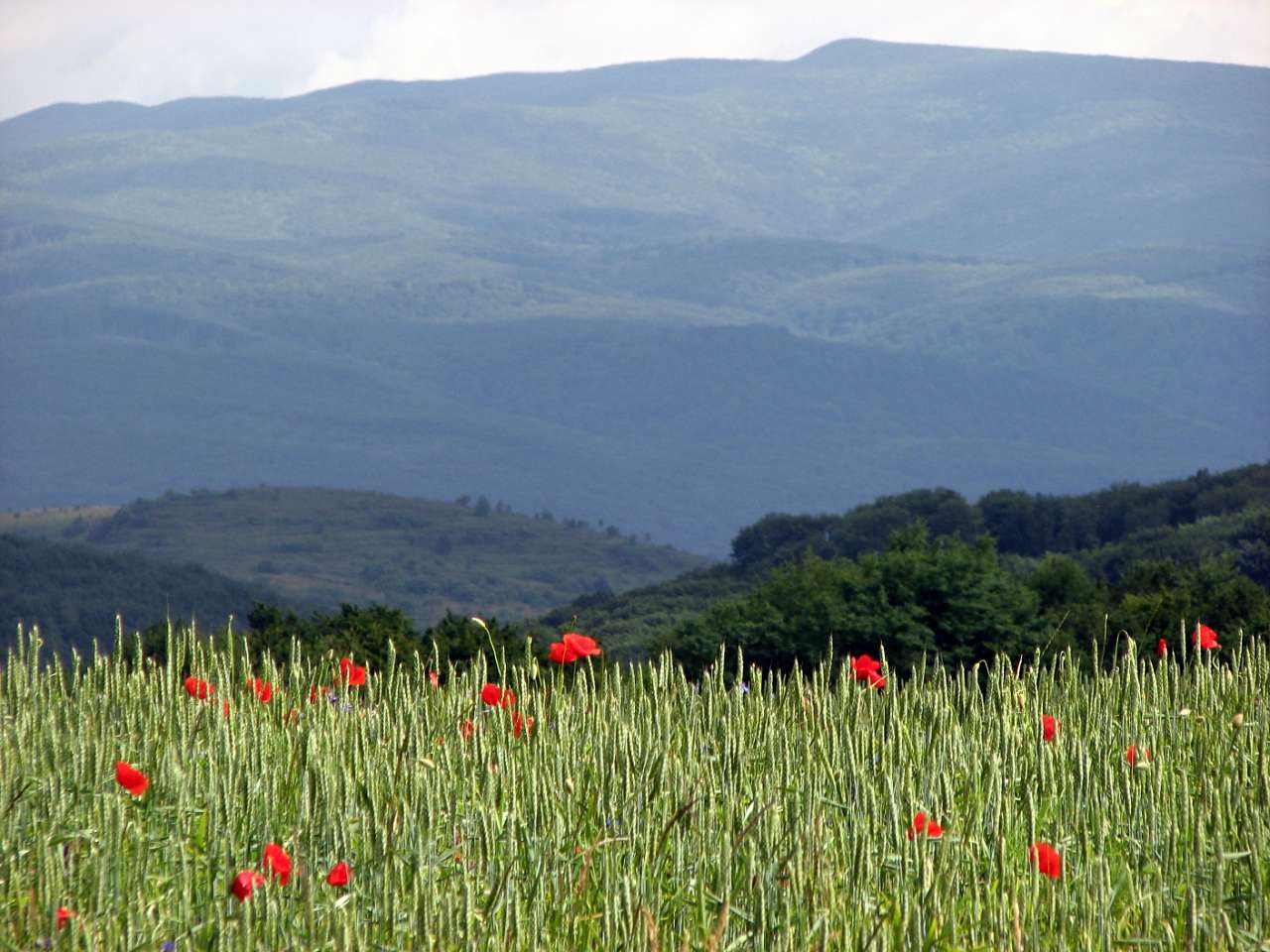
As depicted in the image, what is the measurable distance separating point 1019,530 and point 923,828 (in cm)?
4012

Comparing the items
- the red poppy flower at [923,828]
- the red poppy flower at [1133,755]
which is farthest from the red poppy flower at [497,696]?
the red poppy flower at [1133,755]

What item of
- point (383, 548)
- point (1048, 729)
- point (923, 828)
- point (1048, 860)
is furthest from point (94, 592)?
point (1048, 860)

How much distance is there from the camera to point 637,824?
4.83 m

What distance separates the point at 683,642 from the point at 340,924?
12.6 m

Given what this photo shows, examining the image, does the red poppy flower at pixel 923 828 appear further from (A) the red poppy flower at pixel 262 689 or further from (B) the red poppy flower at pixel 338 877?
(A) the red poppy flower at pixel 262 689

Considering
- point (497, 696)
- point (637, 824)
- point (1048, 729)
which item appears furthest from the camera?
point (497, 696)

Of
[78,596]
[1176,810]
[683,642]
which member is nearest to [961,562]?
[683,642]

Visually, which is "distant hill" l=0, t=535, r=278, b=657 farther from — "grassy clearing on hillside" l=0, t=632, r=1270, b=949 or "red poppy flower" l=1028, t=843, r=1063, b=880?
"red poppy flower" l=1028, t=843, r=1063, b=880

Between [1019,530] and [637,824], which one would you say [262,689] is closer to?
[637,824]

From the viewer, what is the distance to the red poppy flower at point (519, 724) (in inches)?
234

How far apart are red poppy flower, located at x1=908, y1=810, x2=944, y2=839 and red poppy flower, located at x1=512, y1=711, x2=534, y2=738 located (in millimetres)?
1649

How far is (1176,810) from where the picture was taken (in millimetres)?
5023

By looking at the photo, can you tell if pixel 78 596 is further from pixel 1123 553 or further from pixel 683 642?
pixel 683 642

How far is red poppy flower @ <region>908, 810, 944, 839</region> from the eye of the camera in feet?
13.9
